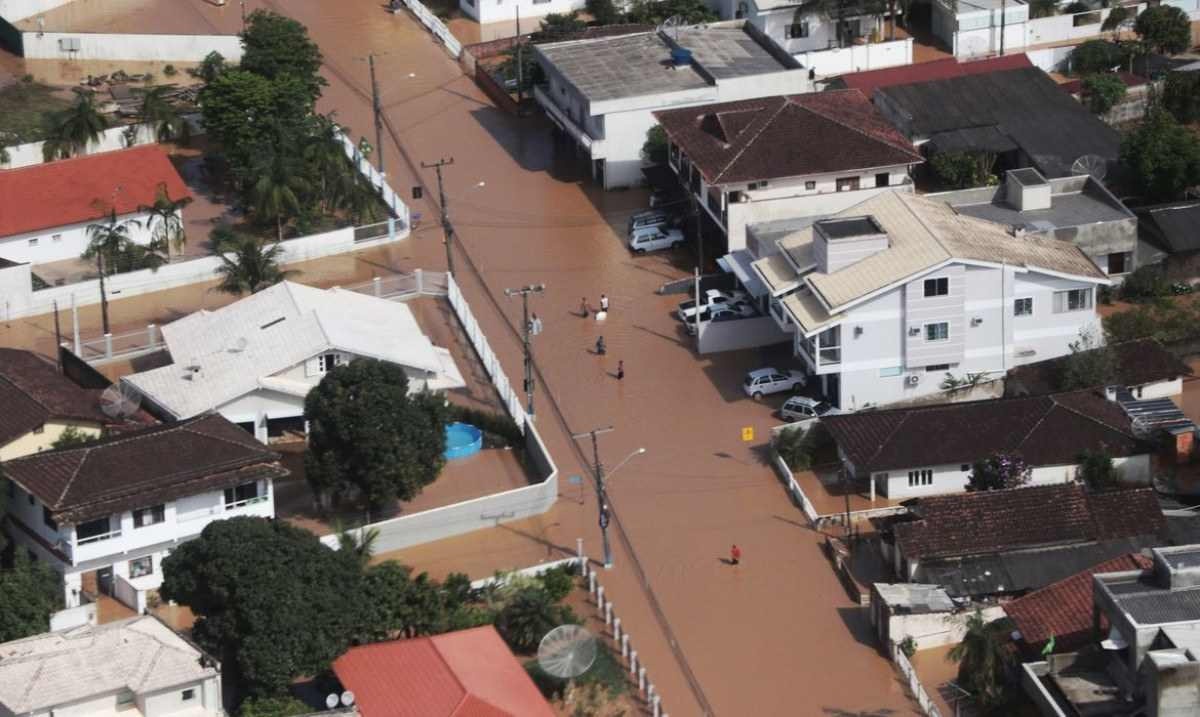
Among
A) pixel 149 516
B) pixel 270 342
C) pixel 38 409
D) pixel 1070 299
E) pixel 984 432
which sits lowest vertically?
pixel 984 432

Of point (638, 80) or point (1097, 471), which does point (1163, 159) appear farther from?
point (638, 80)

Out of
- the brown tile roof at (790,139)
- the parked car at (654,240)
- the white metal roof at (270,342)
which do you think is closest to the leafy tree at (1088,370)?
the brown tile roof at (790,139)

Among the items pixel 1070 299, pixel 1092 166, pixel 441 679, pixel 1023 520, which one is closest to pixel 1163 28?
pixel 1092 166

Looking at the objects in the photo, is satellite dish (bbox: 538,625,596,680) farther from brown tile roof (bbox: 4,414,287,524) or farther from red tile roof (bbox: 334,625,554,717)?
brown tile roof (bbox: 4,414,287,524)

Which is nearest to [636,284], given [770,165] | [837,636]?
[770,165]

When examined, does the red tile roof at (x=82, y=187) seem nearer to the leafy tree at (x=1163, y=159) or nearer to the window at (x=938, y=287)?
the window at (x=938, y=287)

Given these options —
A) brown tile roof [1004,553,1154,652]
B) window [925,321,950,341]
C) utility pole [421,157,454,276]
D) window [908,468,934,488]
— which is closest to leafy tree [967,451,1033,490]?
window [908,468,934,488]
